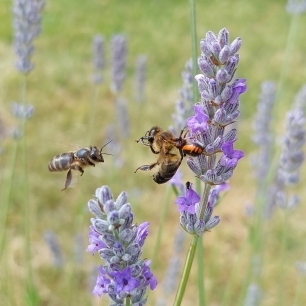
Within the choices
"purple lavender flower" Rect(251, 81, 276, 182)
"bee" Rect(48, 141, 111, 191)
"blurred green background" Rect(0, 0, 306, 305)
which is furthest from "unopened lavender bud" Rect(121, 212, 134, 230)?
"purple lavender flower" Rect(251, 81, 276, 182)

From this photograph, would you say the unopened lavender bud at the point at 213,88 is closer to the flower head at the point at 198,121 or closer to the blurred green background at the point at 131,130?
the flower head at the point at 198,121

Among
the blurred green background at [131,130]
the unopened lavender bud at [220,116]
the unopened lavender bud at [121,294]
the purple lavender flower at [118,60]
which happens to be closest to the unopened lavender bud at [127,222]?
the unopened lavender bud at [121,294]

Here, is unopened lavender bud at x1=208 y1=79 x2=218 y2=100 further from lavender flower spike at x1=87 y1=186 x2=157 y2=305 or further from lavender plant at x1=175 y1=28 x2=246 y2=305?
lavender flower spike at x1=87 y1=186 x2=157 y2=305

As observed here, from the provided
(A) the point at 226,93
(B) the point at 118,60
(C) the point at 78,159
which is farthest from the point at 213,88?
(B) the point at 118,60

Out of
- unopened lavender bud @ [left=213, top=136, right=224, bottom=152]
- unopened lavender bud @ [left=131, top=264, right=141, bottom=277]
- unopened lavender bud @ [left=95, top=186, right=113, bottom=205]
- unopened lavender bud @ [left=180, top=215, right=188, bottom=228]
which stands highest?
unopened lavender bud @ [left=213, top=136, right=224, bottom=152]

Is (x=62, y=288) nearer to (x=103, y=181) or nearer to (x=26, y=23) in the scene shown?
(x=103, y=181)

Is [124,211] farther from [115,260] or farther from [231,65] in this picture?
[231,65]
